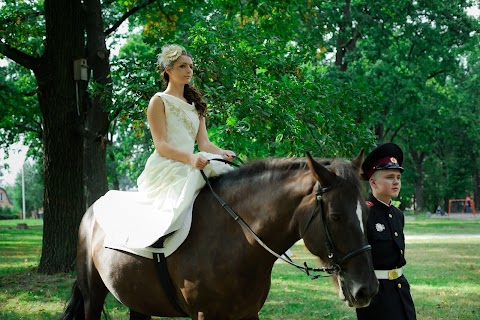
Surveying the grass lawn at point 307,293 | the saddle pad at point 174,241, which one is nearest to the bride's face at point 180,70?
the saddle pad at point 174,241

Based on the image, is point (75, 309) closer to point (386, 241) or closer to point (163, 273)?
point (163, 273)

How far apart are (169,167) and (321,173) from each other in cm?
142

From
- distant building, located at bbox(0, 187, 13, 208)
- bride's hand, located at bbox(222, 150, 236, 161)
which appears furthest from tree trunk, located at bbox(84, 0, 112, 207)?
distant building, located at bbox(0, 187, 13, 208)

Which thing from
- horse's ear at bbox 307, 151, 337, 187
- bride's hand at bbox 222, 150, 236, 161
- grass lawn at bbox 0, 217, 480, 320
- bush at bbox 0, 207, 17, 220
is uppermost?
bride's hand at bbox 222, 150, 236, 161

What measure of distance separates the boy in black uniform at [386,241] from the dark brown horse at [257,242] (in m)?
0.74

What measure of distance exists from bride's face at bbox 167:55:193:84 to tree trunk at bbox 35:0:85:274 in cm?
783

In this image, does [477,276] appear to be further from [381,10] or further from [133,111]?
[381,10]

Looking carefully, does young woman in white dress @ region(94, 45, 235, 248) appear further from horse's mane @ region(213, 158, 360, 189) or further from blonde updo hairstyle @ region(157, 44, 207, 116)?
horse's mane @ region(213, 158, 360, 189)

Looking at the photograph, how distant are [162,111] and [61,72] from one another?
8.24 meters

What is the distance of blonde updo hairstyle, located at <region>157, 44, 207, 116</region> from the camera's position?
15.7 feet

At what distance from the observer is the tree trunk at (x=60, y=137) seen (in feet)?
40.0

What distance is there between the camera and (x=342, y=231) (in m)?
3.64

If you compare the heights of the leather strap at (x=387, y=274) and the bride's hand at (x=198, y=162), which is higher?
the bride's hand at (x=198, y=162)

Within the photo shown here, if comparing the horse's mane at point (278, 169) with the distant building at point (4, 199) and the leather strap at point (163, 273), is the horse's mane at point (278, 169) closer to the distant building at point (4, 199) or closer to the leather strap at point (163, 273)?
the leather strap at point (163, 273)
